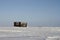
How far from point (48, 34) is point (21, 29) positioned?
446mm

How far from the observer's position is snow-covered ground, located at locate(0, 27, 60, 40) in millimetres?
1393

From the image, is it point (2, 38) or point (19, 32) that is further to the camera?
point (19, 32)

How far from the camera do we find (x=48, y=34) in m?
1.47

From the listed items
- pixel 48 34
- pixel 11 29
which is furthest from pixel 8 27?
pixel 48 34

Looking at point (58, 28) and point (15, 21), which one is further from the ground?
point (15, 21)

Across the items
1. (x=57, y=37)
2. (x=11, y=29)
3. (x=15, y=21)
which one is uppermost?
(x=15, y=21)

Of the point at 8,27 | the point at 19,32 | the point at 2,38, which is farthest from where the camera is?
the point at 8,27

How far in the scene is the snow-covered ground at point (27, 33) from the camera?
1.39m

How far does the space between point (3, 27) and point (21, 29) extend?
0.31 m

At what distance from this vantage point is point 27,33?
1457 mm

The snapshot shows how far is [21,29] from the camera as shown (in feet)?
5.04

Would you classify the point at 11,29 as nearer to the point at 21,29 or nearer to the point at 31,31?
the point at 21,29

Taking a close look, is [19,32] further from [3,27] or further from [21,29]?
[3,27]

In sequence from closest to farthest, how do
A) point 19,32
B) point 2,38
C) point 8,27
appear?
point 2,38
point 19,32
point 8,27
